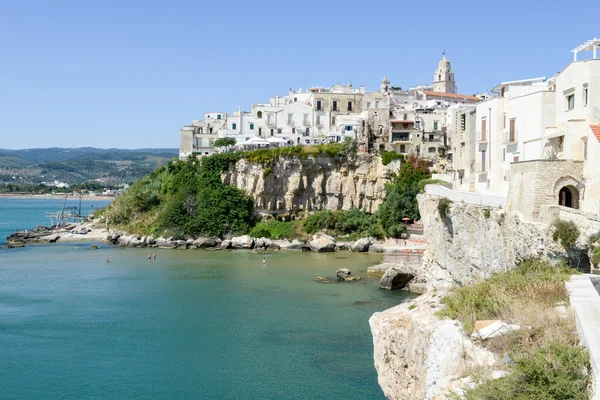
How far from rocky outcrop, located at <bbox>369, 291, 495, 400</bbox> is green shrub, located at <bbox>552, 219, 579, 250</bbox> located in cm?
417

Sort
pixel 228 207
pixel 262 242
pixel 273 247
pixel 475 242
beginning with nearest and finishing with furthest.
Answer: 1. pixel 475 242
2. pixel 273 247
3. pixel 262 242
4. pixel 228 207

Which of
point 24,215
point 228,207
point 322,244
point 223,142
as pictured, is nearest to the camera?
point 322,244

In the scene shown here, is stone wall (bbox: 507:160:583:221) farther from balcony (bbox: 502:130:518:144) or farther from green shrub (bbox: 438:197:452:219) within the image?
green shrub (bbox: 438:197:452:219)

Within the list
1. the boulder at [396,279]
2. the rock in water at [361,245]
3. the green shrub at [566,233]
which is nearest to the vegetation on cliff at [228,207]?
the rock in water at [361,245]

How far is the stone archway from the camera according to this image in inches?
700

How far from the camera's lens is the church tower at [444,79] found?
278ft

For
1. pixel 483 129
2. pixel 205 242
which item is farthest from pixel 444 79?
pixel 483 129

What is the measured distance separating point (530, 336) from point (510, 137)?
17.1 metres

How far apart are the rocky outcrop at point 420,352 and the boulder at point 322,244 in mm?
34852

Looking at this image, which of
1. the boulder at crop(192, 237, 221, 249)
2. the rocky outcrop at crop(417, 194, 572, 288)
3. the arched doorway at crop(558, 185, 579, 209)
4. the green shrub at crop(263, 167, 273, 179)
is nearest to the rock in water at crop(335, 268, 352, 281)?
the rocky outcrop at crop(417, 194, 572, 288)

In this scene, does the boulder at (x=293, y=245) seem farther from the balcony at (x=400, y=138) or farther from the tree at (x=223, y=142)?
the tree at (x=223, y=142)

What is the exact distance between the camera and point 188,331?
2502 cm

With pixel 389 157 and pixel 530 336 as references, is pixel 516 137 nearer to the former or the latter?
pixel 530 336

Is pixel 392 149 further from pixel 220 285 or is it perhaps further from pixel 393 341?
pixel 393 341
